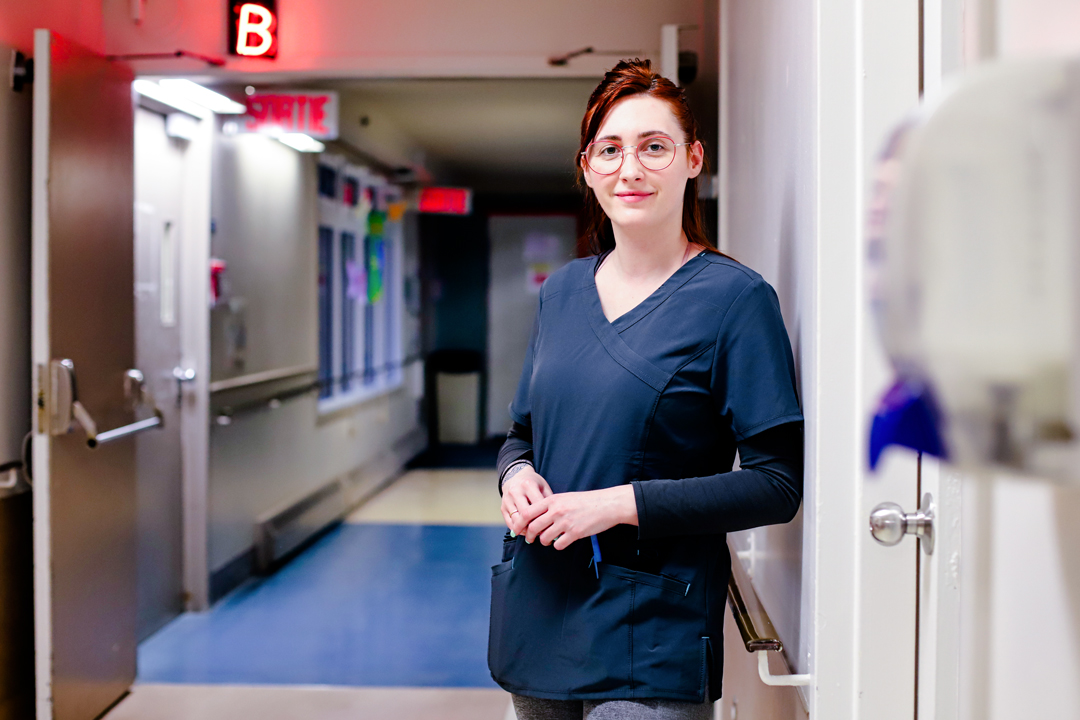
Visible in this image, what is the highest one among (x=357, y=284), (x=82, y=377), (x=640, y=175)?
(x=357, y=284)

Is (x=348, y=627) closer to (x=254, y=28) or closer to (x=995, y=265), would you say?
(x=254, y=28)

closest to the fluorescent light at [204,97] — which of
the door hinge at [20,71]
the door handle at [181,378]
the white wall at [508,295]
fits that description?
the door hinge at [20,71]

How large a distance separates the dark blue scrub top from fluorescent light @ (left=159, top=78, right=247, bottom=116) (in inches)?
113

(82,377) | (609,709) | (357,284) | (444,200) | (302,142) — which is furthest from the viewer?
(444,200)

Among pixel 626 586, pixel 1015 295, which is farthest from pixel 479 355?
pixel 1015 295

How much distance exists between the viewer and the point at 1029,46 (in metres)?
0.62

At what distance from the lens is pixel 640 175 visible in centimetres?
116

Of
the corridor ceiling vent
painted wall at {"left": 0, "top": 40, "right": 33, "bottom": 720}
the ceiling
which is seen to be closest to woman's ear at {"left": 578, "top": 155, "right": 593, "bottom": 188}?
the corridor ceiling vent

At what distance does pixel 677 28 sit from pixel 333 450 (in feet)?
13.0

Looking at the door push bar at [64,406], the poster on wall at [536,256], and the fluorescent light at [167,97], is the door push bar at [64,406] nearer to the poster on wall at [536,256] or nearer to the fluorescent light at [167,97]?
the fluorescent light at [167,97]

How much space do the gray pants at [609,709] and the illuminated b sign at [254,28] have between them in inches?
94.8

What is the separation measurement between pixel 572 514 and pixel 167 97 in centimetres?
310

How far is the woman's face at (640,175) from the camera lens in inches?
46.0

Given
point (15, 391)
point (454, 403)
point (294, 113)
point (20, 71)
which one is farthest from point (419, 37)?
point (454, 403)
